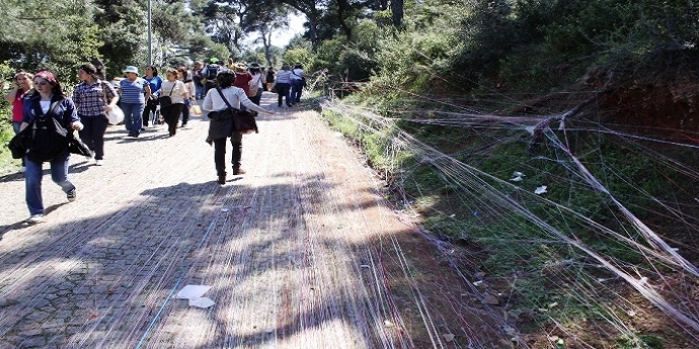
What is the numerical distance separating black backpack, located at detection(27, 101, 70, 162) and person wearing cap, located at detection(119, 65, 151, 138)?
472cm

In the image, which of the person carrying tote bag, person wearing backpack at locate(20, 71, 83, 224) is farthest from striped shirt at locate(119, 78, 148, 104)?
person wearing backpack at locate(20, 71, 83, 224)

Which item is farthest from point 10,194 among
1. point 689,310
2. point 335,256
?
point 689,310

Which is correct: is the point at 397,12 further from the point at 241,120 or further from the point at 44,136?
the point at 44,136

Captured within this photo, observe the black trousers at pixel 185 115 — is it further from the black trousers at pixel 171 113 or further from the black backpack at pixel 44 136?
the black backpack at pixel 44 136

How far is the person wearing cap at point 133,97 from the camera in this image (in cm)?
1012

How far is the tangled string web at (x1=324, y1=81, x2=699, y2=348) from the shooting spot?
354 cm

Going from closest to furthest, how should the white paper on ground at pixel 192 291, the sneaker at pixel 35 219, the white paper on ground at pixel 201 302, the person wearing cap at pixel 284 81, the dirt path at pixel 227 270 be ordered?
the dirt path at pixel 227 270, the white paper on ground at pixel 201 302, the white paper on ground at pixel 192 291, the sneaker at pixel 35 219, the person wearing cap at pixel 284 81

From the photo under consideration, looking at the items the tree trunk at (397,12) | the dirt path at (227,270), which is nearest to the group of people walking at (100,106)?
the dirt path at (227,270)

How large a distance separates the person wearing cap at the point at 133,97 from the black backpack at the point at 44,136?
472cm

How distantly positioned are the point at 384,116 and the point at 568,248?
714 centimetres

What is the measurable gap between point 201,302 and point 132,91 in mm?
7565

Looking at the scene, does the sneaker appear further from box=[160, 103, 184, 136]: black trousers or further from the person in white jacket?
box=[160, 103, 184, 136]: black trousers

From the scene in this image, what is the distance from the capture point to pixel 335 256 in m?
4.82

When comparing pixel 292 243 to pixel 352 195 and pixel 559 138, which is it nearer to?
pixel 352 195
